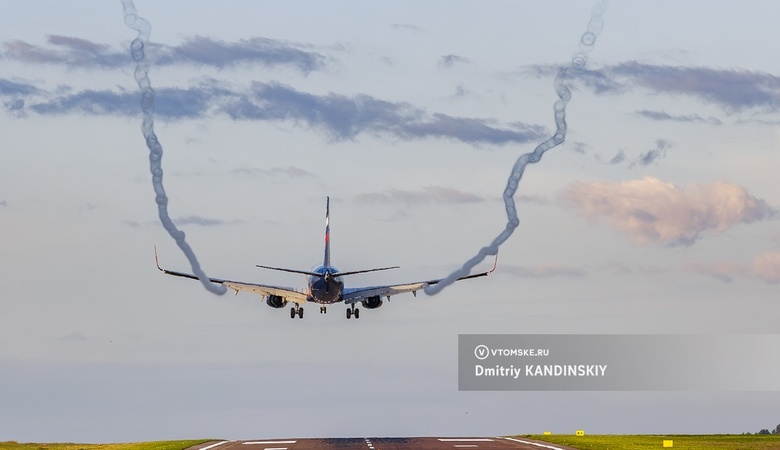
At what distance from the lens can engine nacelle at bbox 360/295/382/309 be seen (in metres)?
125

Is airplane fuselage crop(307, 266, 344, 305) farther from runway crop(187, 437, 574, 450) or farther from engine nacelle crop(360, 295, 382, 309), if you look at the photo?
runway crop(187, 437, 574, 450)

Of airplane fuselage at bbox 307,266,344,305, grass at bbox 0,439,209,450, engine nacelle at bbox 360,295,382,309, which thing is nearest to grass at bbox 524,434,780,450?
engine nacelle at bbox 360,295,382,309

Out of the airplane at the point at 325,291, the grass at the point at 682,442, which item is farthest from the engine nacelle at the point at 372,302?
the grass at the point at 682,442

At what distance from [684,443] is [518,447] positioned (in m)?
21.8

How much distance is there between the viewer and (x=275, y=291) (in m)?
120

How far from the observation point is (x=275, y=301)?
124 m

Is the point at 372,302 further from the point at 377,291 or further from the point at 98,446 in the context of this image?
the point at 98,446

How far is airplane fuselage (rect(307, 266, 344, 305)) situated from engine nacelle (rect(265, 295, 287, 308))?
8.86 meters

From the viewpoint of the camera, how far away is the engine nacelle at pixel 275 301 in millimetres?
124125

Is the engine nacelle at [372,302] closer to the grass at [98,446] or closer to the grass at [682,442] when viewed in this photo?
the grass at [682,442]

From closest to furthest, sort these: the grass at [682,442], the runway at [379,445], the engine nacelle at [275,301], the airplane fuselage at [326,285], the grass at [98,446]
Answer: the runway at [379,445] < the grass at [682,442] < the grass at [98,446] < the airplane fuselage at [326,285] < the engine nacelle at [275,301]

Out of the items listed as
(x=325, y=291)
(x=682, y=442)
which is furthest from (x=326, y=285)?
(x=682, y=442)

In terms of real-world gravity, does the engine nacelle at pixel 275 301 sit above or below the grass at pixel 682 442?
above

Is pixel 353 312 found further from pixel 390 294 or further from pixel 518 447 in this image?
pixel 518 447
